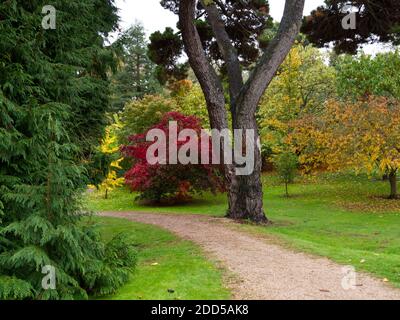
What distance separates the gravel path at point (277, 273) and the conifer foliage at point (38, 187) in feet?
5.70

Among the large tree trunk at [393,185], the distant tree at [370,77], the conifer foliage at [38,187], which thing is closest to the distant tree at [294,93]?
the distant tree at [370,77]

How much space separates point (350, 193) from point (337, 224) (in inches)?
301

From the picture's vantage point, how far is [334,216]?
1552 cm

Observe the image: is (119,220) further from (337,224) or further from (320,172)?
(320,172)

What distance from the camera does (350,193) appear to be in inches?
830

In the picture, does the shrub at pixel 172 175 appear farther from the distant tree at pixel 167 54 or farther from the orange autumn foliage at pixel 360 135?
the orange autumn foliage at pixel 360 135

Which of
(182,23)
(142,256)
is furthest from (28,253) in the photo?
(182,23)

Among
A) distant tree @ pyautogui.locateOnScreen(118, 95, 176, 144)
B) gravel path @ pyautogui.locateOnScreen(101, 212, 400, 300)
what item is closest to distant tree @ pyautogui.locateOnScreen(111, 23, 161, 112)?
distant tree @ pyautogui.locateOnScreen(118, 95, 176, 144)

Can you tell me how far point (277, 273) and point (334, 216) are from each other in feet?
31.4

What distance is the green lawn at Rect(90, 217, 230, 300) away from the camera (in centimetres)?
568

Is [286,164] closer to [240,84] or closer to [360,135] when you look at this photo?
[360,135]

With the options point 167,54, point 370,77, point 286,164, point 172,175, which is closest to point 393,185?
point 286,164

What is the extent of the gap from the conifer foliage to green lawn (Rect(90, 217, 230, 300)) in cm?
28
